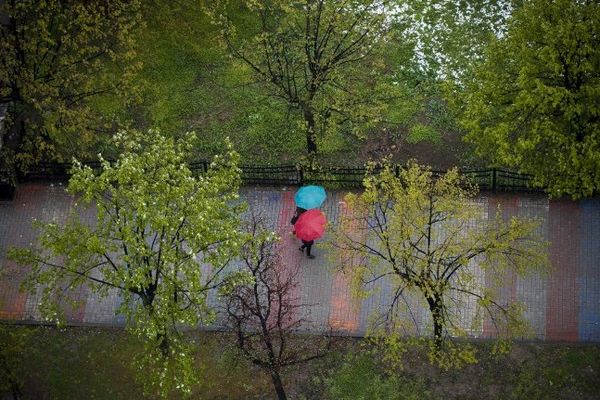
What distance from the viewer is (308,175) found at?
29516 millimetres

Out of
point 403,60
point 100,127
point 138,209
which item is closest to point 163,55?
point 100,127

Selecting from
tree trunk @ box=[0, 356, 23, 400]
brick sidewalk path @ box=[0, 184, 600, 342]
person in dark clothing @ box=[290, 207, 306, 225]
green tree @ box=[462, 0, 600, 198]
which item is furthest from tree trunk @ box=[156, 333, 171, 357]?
green tree @ box=[462, 0, 600, 198]

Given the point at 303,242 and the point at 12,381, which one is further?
the point at 303,242

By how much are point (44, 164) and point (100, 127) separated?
2990 mm

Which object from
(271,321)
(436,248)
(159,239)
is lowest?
(271,321)

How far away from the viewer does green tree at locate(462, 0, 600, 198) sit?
76.0 feet

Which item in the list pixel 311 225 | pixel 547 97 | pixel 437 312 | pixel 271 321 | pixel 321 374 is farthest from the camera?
pixel 271 321

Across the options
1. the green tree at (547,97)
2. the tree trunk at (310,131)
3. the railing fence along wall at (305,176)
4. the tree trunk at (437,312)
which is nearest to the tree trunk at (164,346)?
the tree trunk at (437,312)

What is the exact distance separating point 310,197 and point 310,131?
10.7 ft

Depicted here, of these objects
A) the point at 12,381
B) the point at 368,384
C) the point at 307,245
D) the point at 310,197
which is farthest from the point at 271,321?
the point at 12,381

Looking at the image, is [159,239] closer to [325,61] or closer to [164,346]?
[164,346]

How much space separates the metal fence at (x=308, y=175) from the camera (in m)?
28.4

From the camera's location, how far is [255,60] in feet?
95.8

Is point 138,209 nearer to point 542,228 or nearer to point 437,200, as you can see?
point 437,200
